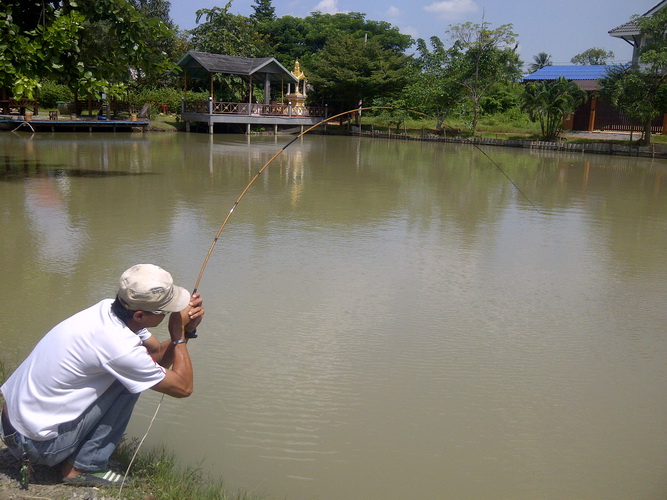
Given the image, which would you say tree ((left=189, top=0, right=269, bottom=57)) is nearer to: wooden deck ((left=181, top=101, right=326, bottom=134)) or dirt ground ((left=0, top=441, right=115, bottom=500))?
wooden deck ((left=181, top=101, right=326, bottom=134))

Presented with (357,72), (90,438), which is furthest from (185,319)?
(357,72)

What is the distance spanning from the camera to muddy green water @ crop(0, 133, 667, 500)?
3256 mm

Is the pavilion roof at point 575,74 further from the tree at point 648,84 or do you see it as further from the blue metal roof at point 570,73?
the tree at point 648,84

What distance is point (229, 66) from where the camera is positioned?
1072 inches

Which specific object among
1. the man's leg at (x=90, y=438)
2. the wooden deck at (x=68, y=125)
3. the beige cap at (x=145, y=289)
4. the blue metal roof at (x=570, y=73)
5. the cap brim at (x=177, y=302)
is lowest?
the man's leg at (x=90, y=438)

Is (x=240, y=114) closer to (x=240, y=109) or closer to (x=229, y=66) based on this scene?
(x=240, y=109)

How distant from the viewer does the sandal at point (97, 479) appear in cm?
242

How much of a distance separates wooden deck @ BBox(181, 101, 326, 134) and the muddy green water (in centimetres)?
1591

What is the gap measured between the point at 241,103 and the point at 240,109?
0.27m

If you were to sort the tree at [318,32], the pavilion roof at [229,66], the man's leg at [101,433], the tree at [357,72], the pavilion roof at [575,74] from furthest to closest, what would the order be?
1. the tree at [318,32]
2. the pavilion roof at [575,74]
3. the tree at [357,72]
4. the pavilion roof at [229,66]
5. the man's leg at [101,433]

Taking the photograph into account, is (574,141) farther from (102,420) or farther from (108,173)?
(102,420)

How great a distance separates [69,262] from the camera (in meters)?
6.36

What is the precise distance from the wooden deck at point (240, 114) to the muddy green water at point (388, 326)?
626 inches

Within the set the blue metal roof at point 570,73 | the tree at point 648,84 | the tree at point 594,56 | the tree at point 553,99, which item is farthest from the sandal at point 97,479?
the tree at point 594,56
